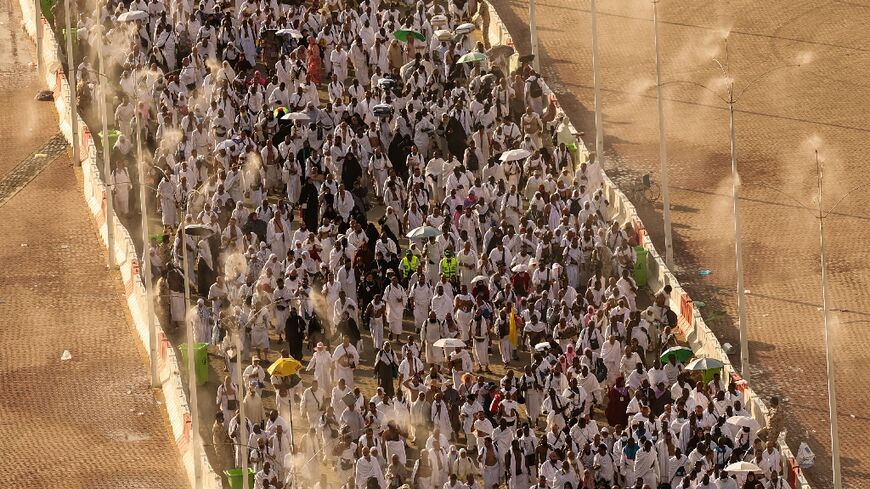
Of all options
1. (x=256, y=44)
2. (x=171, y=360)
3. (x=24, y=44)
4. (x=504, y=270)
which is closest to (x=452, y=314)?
(x=504, y=270)

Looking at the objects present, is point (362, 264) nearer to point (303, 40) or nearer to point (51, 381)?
point (51, 381)

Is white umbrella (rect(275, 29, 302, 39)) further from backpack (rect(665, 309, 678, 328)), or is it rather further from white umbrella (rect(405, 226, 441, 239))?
backpack (rect(665, 309, 678, 328))

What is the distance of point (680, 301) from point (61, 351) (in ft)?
36.1

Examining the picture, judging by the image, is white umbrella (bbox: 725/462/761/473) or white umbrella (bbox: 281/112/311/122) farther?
white umbrella (bbox: 281/112/311/122)

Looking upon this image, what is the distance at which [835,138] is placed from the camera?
5406 centimetres

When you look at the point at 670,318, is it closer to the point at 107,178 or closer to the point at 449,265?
the point at 449,265

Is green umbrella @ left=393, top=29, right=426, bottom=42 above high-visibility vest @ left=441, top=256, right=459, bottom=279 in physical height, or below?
above

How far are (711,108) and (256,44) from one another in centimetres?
982

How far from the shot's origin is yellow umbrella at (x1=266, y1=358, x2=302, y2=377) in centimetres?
4125

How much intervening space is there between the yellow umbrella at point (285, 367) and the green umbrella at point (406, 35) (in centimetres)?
1355

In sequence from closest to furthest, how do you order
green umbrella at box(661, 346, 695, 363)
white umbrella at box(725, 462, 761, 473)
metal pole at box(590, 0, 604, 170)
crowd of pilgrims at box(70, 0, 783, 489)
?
white umbrella at box(725, 462, 761, 473) → crowd of pilgrims at box(70, 0, 783, 489) → green umbrella at box(661, 346, 695, 363) → metal pole at box(590, 0, 604, 170)

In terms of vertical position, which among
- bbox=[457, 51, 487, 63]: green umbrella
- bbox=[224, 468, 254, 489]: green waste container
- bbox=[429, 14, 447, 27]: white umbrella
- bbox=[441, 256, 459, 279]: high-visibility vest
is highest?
bbox=[429, 14, 447, 27]: white umbrella

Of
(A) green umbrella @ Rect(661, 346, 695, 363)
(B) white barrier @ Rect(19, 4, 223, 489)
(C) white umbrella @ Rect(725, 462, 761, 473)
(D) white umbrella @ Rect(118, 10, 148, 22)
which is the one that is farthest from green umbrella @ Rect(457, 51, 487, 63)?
(C) white umbrella @ Rect(725, 462, 761, 473)

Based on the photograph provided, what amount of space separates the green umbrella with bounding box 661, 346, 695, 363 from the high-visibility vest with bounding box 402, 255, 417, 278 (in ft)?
17.5
